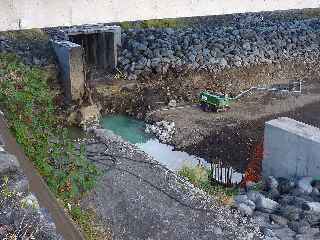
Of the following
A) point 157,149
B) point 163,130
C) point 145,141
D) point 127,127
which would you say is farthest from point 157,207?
point 127,127

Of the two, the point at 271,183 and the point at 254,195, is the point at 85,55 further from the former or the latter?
the point at 254,195

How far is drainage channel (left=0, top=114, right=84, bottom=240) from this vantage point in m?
5.99

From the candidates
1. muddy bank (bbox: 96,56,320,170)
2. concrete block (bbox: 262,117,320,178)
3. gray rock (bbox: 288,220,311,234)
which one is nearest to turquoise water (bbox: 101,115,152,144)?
muddy bank (bbox: 96,56,320,170)

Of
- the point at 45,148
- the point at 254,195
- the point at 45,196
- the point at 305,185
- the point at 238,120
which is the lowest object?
the point at 254,195

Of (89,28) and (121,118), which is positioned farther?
(89,28)

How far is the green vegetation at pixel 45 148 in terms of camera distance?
9.76m

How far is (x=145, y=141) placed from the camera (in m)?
20.1

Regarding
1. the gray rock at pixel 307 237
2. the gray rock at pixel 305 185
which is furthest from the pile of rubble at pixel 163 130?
the gray rock at pixel 307 237

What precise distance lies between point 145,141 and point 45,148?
9.24 m

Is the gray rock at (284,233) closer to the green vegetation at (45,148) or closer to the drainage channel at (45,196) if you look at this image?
the green vegetation at (45,148)

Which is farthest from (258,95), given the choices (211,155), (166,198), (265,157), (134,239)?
(134,239)

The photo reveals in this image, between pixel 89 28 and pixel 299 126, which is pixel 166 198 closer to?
pixel 299 126

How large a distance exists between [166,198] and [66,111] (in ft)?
32.8

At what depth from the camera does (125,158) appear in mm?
15430
